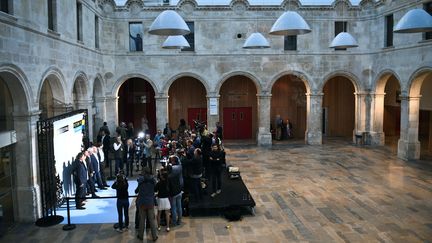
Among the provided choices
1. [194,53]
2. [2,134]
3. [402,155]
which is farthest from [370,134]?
[2,134]

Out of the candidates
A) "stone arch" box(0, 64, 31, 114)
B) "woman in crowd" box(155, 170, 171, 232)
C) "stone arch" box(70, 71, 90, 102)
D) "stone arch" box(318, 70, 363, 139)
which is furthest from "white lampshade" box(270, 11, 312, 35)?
"stone arch" box(318, 70, 363, 139)

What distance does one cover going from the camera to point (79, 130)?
12914 millimetres

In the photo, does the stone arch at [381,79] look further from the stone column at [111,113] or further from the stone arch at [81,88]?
the stone arch at [81,88]

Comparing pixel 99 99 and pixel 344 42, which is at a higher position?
pixel 344 42

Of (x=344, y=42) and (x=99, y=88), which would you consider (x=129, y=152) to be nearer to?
(x=99, y=88)

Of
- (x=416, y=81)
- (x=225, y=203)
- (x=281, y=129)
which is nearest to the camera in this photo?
(x=225, y=203)

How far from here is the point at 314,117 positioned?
837 inches

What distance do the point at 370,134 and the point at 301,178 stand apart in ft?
26.8

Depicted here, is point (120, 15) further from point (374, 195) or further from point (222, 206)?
point (374, 195)

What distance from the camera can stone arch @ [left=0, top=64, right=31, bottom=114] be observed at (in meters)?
9.47

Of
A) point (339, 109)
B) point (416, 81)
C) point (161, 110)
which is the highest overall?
point (416, 81)

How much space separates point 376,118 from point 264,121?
559cm

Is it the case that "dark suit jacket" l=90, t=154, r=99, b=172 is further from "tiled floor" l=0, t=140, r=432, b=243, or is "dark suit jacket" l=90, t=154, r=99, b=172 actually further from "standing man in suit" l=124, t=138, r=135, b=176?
"tiled floor" l=0, t=140, r=432, b=243

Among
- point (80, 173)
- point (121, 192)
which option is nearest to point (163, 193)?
point (121, 192)
